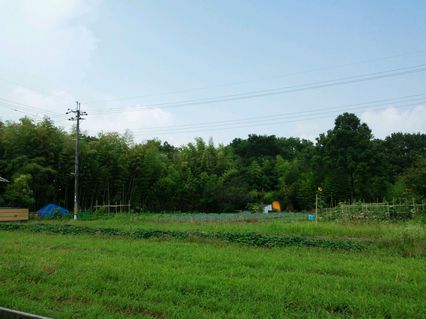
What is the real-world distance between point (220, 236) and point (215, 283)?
22.8 feet

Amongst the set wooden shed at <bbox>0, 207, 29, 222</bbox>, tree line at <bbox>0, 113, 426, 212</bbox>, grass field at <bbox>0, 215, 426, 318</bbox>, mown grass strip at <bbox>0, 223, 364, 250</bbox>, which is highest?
tree line at <bbox>0, 113, 426, 212</bbox>

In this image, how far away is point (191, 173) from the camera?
123 ft

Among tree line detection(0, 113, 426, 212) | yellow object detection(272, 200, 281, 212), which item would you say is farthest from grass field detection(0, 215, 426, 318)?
yellow object detection(272, 200, 281, 212)

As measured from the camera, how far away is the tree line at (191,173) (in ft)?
82.8

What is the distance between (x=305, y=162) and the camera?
42406 millimetres

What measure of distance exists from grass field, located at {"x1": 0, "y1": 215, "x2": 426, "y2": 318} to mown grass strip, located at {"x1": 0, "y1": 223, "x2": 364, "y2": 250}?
0.78m

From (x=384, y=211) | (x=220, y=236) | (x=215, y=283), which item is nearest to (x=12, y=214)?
(x=220, y=236)

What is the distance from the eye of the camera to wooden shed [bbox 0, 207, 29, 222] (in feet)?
70.5

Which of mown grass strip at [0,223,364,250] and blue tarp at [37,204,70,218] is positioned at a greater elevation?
blue tarp at [37,204,70,218]

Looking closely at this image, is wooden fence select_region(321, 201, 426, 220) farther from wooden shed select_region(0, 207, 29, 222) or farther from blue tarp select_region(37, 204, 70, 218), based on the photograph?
wooden shed select_region(0, 207, 29, 222)

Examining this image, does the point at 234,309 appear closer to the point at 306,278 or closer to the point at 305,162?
the point at 306,278

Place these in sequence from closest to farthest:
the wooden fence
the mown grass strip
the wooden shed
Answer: the mown grass strip
the wooden fence
the wooden shed

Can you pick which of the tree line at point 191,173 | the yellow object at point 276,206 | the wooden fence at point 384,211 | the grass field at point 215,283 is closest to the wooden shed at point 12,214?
the tree line at point 191,173

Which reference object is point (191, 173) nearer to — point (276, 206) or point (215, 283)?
point (276, 206)
